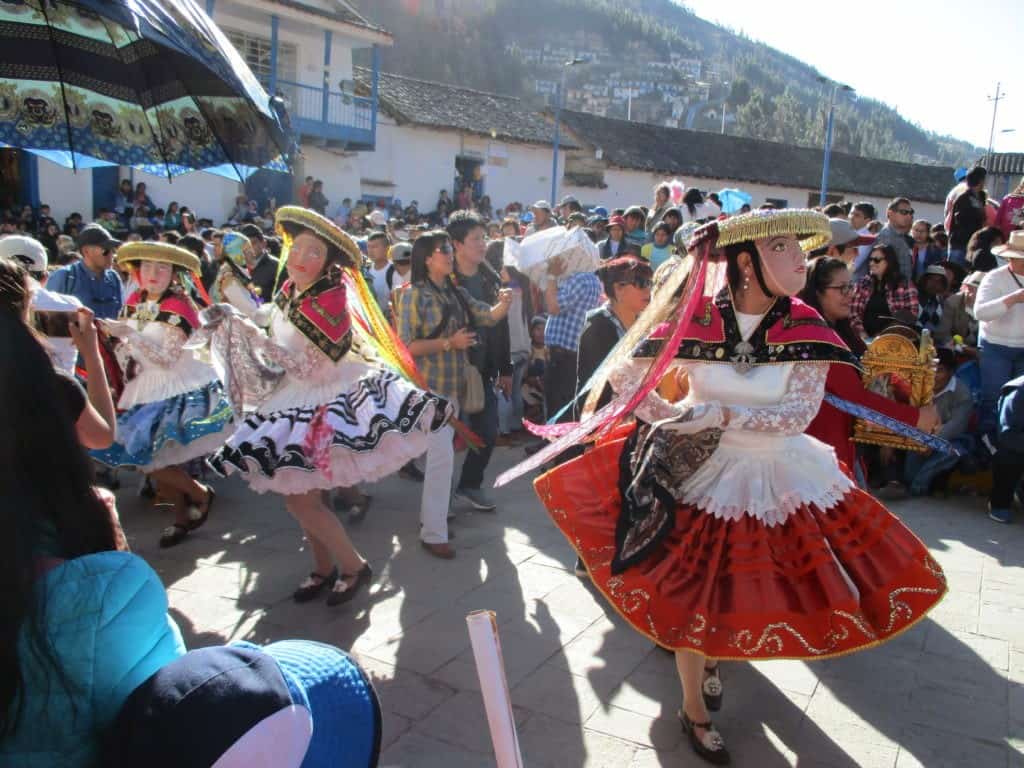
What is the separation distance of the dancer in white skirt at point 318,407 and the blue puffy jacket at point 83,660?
2.54m

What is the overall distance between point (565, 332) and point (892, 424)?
11.4ft

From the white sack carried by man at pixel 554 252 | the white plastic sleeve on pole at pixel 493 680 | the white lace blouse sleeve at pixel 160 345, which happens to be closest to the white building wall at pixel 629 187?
the white sack carried by man at pixel 554 252

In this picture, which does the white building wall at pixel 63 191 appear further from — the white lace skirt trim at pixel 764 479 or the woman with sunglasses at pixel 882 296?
the white lace skirt trim at pixel 764 479

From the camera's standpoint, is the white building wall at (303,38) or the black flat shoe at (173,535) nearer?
the black flat shoe at (173,535)

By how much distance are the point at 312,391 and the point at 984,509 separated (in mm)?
4985

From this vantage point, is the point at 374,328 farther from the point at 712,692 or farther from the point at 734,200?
the point at 734,200

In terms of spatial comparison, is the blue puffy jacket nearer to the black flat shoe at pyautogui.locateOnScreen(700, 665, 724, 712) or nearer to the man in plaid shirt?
the black flat shoe at pyautogui.locateOnScreen(700, 665, 724, 712)

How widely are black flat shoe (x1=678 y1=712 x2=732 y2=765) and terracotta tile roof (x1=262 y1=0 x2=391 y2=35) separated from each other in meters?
21.6

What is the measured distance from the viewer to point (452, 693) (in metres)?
3.56

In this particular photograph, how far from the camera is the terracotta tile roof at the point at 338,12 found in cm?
2155

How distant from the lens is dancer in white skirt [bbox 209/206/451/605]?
161 inches

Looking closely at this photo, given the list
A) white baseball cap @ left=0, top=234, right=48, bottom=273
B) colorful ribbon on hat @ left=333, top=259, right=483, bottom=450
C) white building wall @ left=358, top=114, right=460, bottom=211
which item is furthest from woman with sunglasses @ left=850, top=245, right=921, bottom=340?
white building wall @ left=358, top=114, right=460, bottom=211

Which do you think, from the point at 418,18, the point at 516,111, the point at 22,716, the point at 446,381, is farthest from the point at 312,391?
the point at 418,18

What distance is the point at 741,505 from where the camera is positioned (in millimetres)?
3104
